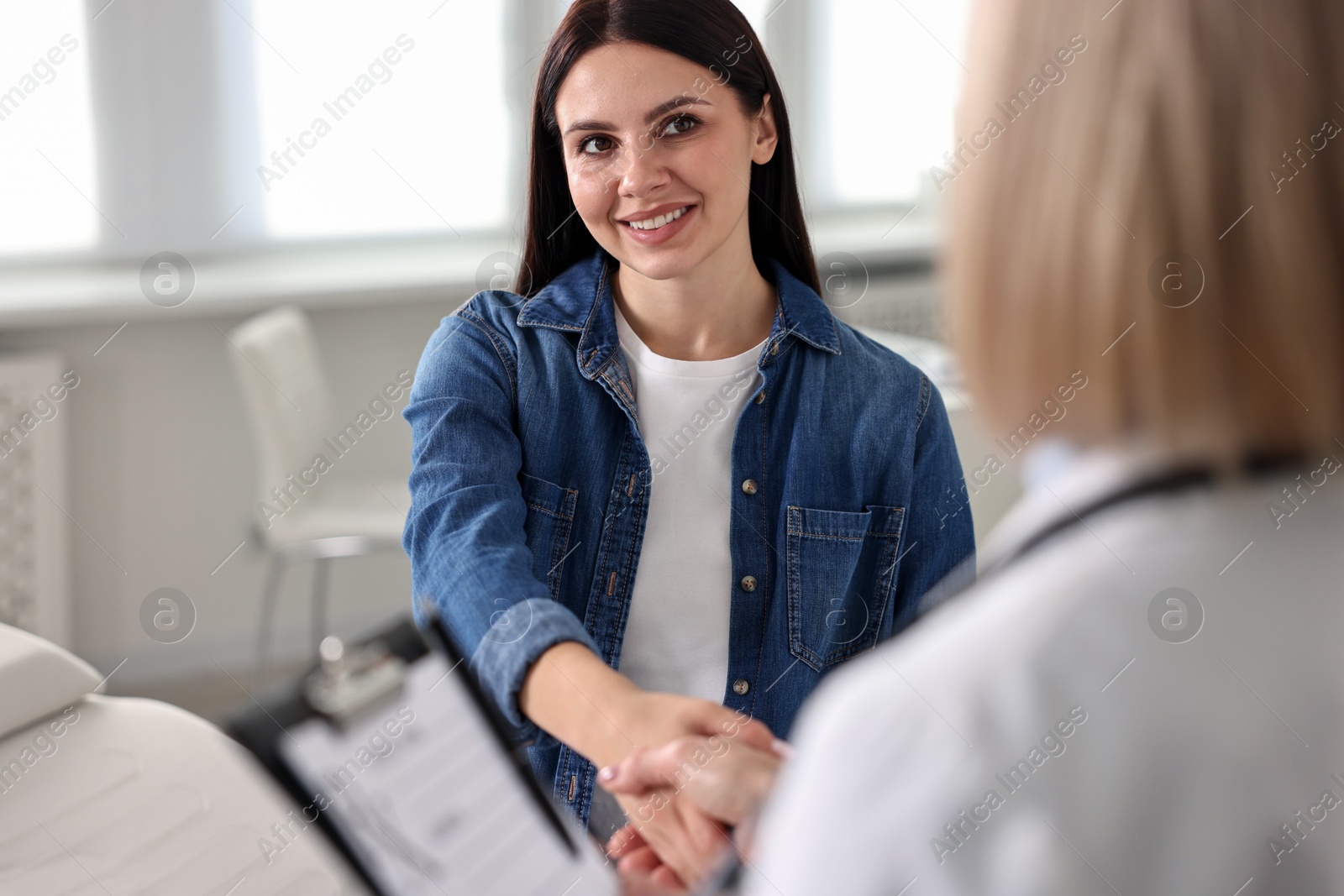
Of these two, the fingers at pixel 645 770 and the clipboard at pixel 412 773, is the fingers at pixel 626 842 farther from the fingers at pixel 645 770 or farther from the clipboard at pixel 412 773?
the clipboard at pixel 412 773

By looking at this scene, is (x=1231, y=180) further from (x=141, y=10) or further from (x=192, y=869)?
(x=141, y=10)

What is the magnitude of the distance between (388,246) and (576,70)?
2.20 meters

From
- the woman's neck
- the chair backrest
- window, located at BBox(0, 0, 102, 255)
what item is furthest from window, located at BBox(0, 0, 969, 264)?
the woman's neck

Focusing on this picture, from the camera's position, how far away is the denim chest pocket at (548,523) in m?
1.25

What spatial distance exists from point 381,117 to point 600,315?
83.2 inches

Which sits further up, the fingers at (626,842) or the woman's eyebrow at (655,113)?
the woman's eyebrow at (655,113)

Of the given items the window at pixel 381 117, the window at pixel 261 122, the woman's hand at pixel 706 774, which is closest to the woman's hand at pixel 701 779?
the woman's hand at pixel 706 774

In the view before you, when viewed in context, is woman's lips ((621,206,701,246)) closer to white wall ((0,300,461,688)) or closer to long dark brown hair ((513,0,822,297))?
long dark brown hair ((513,0,822,297))

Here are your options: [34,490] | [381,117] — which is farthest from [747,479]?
[381,117]

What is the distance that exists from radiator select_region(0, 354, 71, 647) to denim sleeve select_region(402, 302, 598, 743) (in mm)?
1800

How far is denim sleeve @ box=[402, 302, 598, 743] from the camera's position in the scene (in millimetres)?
1039

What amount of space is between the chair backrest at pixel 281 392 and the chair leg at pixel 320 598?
10.3 inches

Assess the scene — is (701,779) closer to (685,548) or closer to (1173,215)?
(685,548)

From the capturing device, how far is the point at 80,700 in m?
0.97
